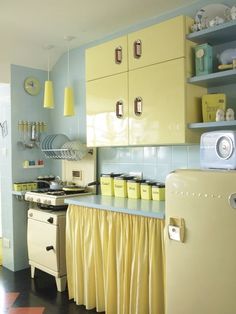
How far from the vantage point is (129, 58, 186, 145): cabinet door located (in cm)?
227

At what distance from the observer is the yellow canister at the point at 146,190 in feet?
8.77

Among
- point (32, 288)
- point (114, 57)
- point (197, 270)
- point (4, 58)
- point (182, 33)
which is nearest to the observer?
point (197, 270)

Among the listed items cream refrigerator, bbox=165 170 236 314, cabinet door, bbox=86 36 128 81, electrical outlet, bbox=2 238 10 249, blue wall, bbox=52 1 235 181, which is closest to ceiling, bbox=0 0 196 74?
blue wall, bbox=52 1 235 181

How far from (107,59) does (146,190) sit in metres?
1.18

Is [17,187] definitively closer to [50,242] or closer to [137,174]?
[50,242]

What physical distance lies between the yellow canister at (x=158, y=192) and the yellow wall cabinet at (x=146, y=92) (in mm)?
379

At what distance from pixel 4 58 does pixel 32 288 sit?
7.93ft

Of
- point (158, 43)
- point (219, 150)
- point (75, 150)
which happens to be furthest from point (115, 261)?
point (158, 43)

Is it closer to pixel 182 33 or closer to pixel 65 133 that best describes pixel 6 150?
pixel 65 133

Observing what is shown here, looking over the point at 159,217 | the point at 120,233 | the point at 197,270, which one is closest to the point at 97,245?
the point at 120,233

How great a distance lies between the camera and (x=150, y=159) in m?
2.88

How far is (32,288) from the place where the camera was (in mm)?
3115

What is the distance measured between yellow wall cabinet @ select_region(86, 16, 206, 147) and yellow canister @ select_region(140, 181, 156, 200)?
14.8 inches

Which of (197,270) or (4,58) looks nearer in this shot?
(197,270)
